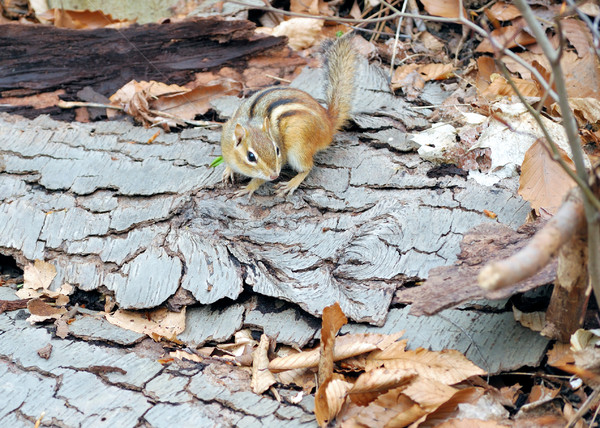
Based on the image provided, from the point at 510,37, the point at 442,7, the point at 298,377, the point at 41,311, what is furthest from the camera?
the point at 442,7

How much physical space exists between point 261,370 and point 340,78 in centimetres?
201

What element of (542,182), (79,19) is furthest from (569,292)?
(79,19)

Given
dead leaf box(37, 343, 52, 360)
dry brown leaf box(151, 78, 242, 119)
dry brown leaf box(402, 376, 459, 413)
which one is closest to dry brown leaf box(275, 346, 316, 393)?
dry brown leaf box(402, 376, 459, 413)

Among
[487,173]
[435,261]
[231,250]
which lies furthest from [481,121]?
[231,250]

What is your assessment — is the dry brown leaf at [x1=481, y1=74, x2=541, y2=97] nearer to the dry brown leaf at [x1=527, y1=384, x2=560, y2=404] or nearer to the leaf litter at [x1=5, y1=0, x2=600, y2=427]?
A: the leaf litter at [x1=5, y1=0, x2=600, y2=427]

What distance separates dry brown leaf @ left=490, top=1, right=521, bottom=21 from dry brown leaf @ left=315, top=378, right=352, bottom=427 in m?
2.97

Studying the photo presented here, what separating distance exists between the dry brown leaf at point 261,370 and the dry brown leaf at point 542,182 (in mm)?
1280

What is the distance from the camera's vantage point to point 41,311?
2590 mm

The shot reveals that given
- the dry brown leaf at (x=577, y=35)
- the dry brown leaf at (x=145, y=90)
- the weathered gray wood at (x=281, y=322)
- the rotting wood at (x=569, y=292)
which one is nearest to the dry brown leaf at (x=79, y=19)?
the dry brown leaf at (x=145, y=90)

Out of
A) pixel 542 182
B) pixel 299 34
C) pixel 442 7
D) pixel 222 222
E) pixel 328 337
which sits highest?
pixel 442 7

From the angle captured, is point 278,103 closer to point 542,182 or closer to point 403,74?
point 403,74

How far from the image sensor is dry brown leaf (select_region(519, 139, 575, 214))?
7.99ft

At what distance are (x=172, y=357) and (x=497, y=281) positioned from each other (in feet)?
4.98

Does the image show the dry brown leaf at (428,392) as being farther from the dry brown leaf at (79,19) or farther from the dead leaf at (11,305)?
the dry brown leaf at (79,19)
